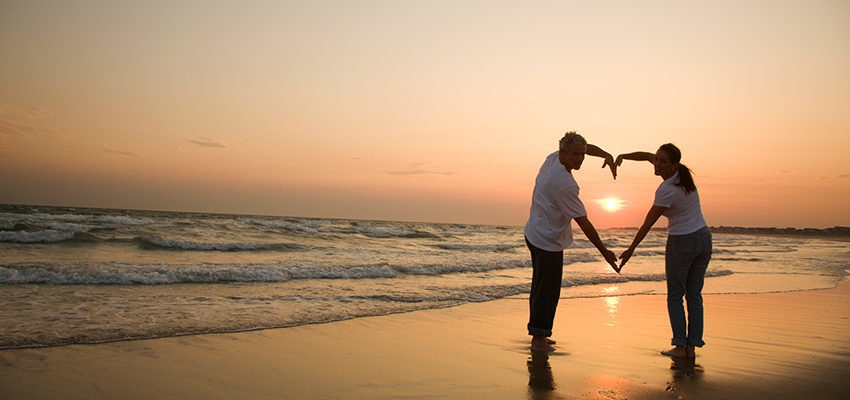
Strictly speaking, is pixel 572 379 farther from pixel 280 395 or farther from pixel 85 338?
pixel 85 338

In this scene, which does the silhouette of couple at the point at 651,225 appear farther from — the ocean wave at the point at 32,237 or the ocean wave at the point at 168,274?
the ocean wave at the point at 32,237

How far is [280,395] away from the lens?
3484 millimetres

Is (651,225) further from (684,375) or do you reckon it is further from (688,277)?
(684,375)

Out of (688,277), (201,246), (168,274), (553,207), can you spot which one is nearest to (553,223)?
(553,207)

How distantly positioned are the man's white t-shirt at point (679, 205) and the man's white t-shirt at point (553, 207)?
72 cm

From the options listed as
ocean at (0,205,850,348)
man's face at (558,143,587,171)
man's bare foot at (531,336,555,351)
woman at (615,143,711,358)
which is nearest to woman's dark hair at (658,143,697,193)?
woman at (615,143,711,358)

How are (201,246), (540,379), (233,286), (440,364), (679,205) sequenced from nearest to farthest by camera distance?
1. (540,379)
2. (440,364)
3. (679,205)
4. (233,286)
5. (201,246)

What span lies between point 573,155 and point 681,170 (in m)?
0.95

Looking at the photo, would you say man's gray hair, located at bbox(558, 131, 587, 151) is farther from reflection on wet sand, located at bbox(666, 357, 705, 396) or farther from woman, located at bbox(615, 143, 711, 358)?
reflection on wet sand, located at bbox(666, 357, 705, 396)

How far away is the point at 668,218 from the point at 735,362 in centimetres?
129

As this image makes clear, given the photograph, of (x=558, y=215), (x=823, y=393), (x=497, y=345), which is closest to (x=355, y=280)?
(x=497, y=345)

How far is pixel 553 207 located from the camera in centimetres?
462

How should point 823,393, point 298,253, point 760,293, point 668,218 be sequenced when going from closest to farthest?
point 823,393 < point 668,218 < point 760,293 < point 298,253

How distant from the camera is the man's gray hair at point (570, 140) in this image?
4.53 metres
